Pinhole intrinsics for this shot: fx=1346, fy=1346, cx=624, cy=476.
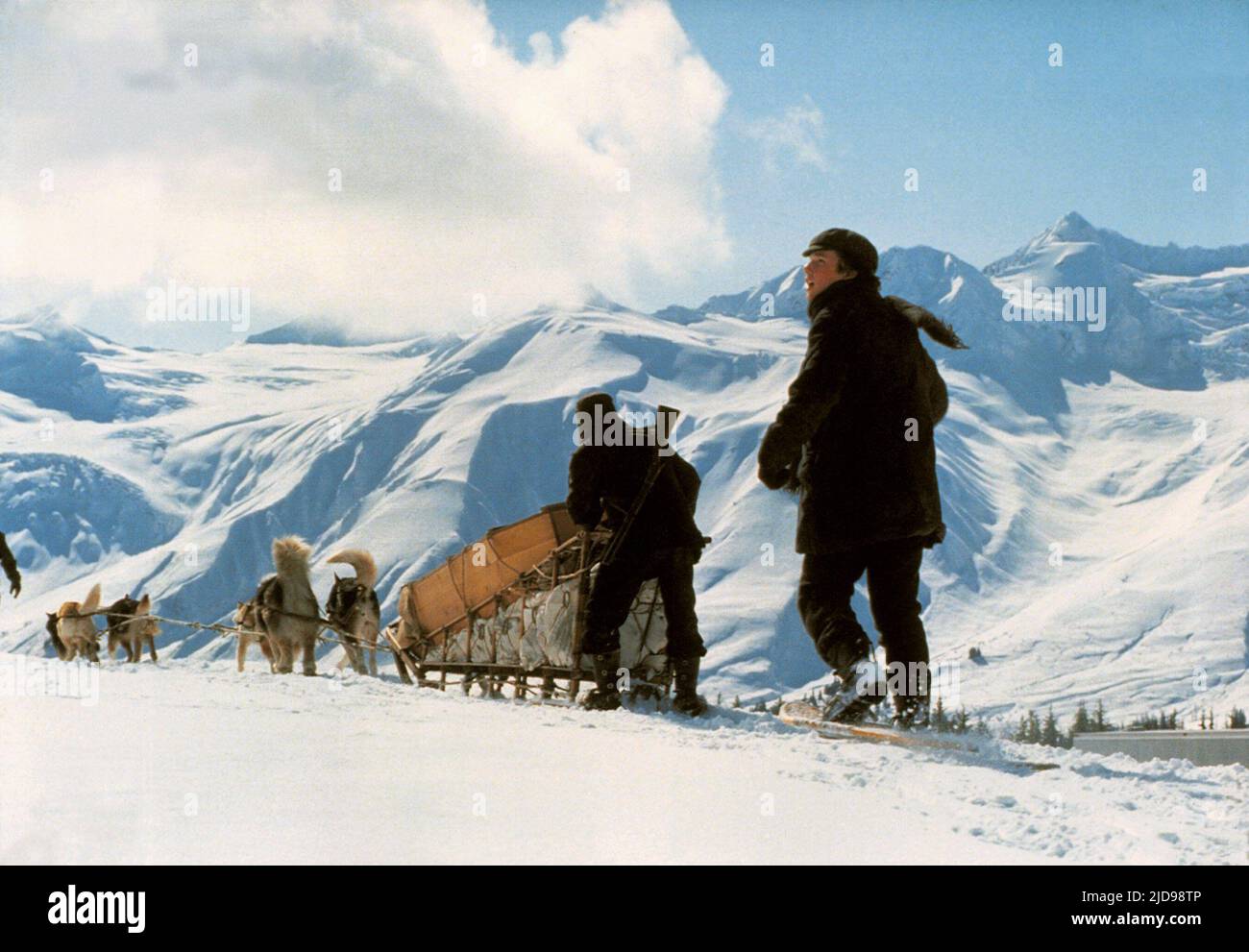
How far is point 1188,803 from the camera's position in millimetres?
4840

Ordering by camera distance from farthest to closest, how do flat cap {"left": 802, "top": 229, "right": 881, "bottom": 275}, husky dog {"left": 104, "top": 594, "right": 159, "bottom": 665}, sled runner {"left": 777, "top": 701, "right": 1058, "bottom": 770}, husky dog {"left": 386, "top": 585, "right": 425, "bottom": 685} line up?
husky dog {"left": 104, "top": 594, "right": 159, "bottom": 665}, husky dog {"left": 386, "top": 585, "right": 425, "bottom": 685}, flat cap {"left": 802, "top": 229, "right": 881, "bottom": 275}, sled runner {"left": 777, "top": 701, "right": 1058, "bottom": 770}

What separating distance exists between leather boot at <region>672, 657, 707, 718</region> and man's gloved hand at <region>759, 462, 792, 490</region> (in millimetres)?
2062

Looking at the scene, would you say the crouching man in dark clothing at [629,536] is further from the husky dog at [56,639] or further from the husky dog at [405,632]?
the husky dog at [56,639]

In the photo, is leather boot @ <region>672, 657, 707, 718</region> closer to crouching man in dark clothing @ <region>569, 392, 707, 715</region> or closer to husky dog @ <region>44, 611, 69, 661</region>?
crouching man in dark clothing @ <region>569, 392, 707, 715</region>

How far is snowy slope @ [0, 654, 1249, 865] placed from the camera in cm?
315

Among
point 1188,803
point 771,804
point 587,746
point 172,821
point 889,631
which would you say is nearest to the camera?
point 172,821

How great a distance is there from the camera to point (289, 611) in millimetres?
13172

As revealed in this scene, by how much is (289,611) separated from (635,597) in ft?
19.0

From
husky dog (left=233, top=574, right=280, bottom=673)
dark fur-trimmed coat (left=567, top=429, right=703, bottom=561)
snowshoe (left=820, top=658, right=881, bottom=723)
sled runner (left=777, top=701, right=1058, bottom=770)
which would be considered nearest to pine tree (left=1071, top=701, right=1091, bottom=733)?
husky dog (left=233, top=574, right=280, bottom=673)

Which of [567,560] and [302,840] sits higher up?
[567,560]

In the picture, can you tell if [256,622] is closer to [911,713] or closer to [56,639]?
[56,639]
